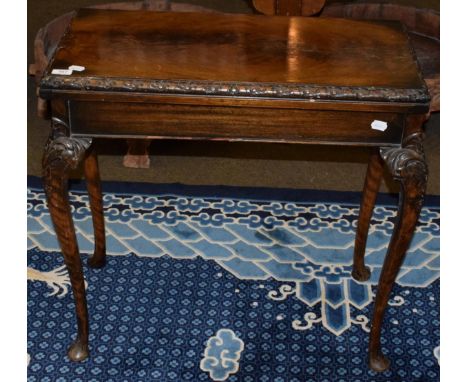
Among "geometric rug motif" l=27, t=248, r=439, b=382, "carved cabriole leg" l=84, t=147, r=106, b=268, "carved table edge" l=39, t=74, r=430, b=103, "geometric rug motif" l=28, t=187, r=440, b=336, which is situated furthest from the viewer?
"geometric rug motif" l=28, t=187, r=440, b=336

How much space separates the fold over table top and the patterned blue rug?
3.11 feet

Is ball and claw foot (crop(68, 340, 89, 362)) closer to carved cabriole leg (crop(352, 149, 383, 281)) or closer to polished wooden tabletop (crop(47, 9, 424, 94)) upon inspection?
polished wooden tabletop (crop(47, 9, 424, 94))

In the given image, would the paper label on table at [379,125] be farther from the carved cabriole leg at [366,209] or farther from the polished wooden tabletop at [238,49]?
the carved cabriole leg at [366,209]

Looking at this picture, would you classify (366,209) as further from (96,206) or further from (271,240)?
(96,206)

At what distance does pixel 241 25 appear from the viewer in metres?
2.53

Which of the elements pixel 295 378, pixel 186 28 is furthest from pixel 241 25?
pixel 295 378

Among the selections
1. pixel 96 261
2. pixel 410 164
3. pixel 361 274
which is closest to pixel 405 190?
pixel 410 164

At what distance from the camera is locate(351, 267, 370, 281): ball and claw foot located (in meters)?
2.96

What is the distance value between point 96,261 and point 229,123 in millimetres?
1055

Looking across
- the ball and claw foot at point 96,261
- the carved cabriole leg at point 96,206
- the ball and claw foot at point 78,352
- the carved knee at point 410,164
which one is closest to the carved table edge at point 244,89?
the carved knee at point 410,164

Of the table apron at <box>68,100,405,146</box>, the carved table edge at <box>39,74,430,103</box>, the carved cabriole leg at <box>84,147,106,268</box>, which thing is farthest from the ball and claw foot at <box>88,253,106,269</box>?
the carved table edge at <box>39,74,430,103</box>

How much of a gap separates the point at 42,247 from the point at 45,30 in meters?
1.13

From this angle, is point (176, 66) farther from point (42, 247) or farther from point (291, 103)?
point (42, 247)

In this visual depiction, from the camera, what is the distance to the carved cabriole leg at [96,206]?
2.69 meters
